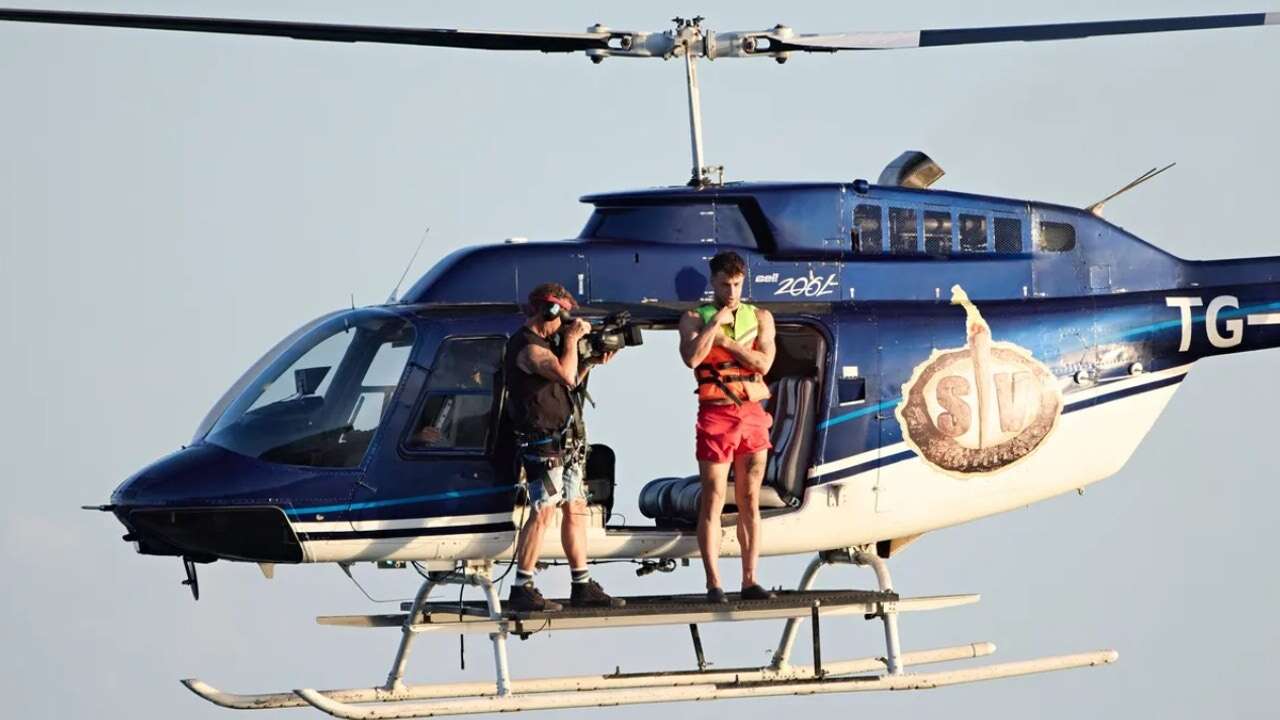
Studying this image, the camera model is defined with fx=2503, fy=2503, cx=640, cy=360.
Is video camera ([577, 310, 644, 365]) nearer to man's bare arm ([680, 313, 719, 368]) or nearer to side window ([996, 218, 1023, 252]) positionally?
man's bare arm ([680, 313, 719, 368])

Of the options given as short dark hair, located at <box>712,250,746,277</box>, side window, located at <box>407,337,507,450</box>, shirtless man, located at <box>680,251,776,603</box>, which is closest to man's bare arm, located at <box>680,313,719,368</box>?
shirtless man, located at <box>680,251,776,603</box>

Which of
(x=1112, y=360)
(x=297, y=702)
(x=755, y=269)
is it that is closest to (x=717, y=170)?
(x=755, y=269)

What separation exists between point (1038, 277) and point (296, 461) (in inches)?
196

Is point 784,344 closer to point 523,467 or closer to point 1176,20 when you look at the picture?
point 523,467

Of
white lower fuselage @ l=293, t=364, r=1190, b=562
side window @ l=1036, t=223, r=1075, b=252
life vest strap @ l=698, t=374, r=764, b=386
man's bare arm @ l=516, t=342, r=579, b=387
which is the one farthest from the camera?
side window @ l=1036, t=223, r=1075, b=252

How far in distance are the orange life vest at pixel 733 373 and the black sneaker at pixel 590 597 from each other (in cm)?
127

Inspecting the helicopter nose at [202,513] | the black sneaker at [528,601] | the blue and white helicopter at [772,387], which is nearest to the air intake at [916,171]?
the blue and white helicopter at [772,387]

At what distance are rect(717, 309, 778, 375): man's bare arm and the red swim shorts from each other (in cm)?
26

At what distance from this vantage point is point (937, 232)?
1593 cm

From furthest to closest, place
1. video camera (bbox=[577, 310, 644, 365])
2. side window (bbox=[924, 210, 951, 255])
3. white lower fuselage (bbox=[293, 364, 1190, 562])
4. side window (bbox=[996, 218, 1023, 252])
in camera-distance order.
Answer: side window (bbox=[996, 218, 1023, 252]), side window (bbox=[924, 210, 951, 255]), white lower fuselage (bbox=[293, 364, 1190, 562]), video camera (bbox=[577, 310, 644, 365])

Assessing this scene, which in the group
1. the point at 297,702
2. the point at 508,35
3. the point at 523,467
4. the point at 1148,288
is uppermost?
the point at 508,35

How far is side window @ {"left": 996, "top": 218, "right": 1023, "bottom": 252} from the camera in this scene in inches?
633

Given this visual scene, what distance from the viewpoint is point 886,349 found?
1548 centimetres

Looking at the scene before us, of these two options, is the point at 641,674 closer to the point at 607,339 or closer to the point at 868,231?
the point at 607,339
